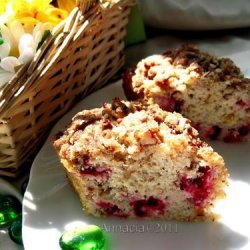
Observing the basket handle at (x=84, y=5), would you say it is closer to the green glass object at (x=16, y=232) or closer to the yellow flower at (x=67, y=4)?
the yellow flower at (x=67, y=4)

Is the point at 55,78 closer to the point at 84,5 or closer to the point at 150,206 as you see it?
the point at 84,5

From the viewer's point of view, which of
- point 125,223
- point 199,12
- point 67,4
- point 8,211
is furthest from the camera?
point 199,12

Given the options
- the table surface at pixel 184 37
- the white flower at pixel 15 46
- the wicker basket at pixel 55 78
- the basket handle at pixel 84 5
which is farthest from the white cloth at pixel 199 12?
the white flower at pixel 15 46

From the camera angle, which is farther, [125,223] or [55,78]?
[55,78]

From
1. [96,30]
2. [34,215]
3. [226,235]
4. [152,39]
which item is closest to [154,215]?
[226,235]

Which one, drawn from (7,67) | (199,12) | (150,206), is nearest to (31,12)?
(7,67)

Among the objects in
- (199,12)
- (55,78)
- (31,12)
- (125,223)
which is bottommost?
(125,223)

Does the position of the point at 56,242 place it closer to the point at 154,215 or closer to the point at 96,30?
the point at 154,215

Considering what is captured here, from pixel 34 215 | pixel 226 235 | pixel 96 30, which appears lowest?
pixel 226 235
